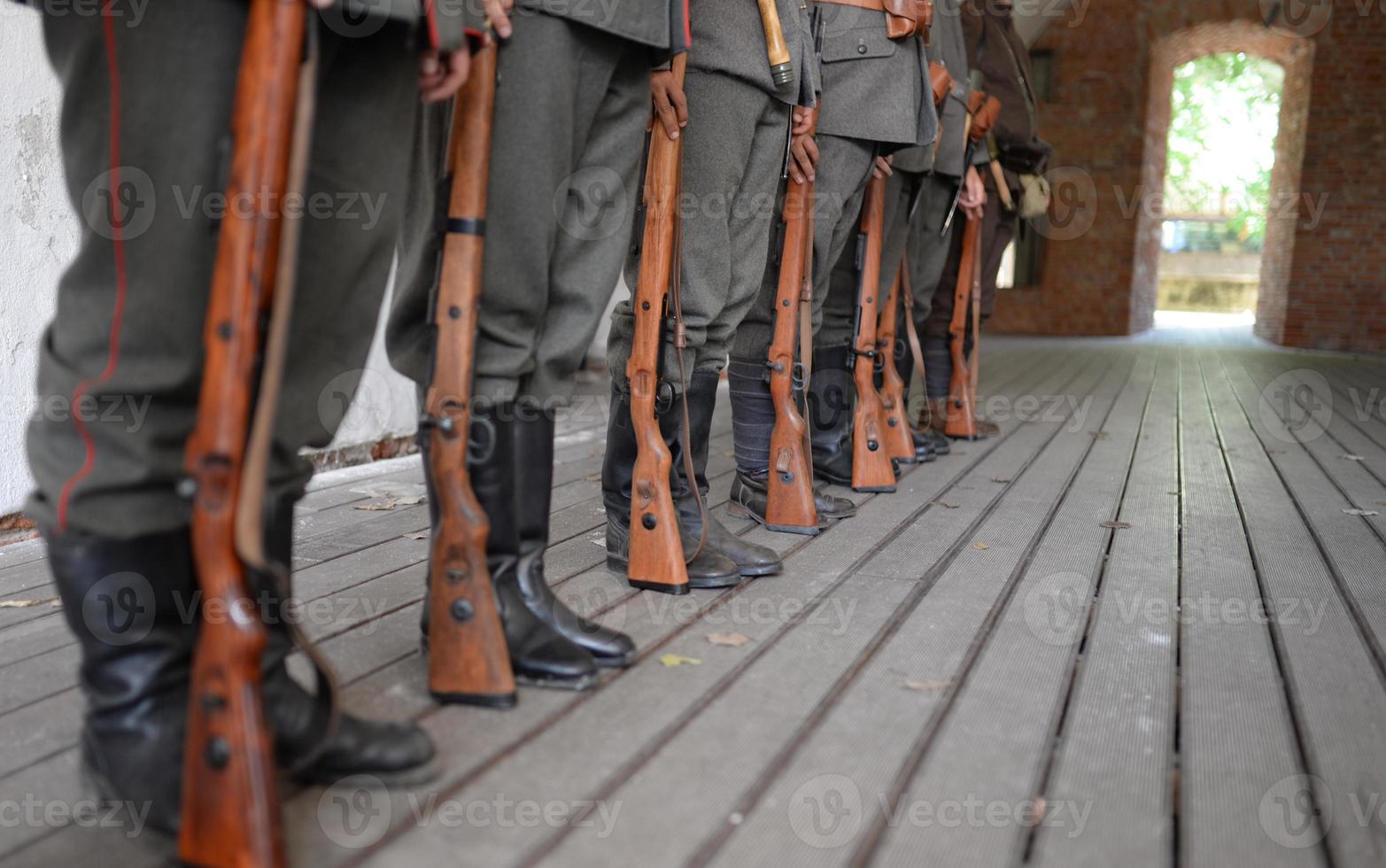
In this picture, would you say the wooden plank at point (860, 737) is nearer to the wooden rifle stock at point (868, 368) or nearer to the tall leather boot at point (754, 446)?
the tall leather boot at point (754, 446)

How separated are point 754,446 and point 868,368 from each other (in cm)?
51

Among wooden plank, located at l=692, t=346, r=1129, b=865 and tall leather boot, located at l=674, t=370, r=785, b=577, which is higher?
tall leather boot, located at l=674, t=370, r=785, b=577

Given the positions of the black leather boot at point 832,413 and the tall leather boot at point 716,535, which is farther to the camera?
the black leather boot at point 832,413

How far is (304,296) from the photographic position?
3.64 ft

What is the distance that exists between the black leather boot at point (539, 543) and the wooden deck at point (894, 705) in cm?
4

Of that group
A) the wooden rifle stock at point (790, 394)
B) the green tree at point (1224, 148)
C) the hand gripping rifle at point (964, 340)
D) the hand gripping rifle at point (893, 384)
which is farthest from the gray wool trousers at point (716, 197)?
the green tree at point (1224, 148)

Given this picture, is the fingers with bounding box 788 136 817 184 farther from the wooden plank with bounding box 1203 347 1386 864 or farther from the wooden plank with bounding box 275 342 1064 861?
the wooden plank with bounding box 1203 347 1386 864

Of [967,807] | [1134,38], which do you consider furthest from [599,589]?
[1134,38]

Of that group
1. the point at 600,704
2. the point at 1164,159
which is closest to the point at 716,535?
the point at 600,704

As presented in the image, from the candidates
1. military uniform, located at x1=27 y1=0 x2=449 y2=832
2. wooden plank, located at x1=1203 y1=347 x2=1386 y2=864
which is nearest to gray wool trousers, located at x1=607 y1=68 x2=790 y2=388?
military uniform, located at x1=27 y1=0 x2=449 y2=832

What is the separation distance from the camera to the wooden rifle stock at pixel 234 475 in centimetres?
88

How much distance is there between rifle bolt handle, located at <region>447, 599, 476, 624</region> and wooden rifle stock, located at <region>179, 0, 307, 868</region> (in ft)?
1.26

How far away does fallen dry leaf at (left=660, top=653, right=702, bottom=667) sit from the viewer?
1.49 metres

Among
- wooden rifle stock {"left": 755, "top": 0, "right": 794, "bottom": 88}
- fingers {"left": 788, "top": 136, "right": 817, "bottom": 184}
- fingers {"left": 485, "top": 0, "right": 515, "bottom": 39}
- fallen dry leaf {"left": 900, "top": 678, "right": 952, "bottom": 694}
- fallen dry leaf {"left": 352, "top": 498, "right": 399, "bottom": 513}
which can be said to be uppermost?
wooden rifle stock {"left": 755, "top": 0, "right": 794, "bottom": 88}
